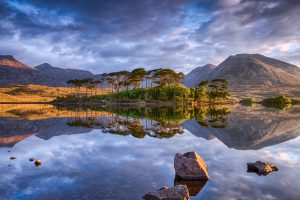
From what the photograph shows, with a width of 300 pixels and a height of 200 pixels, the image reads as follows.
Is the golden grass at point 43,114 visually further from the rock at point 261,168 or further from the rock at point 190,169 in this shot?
the rock at point 261,168

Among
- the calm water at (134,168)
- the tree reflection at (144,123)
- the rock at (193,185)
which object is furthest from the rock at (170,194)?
the tree reflection at (144,123)

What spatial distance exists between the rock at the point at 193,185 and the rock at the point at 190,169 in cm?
37

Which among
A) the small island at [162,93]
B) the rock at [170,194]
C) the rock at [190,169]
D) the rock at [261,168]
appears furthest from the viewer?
the small island at [162,93]

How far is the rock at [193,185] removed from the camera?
43.4 feet

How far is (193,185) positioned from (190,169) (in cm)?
127

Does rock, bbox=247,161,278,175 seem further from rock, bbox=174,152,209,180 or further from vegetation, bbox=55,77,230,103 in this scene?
vegetation, bbox=55,77,230,103

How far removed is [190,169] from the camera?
1533 centimetres

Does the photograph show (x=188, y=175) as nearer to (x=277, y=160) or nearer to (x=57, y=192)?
(x=57, y=192)

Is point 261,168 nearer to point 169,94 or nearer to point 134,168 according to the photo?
point 134,168

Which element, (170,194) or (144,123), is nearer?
(170,194)

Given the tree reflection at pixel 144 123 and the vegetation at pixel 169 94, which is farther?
the vegetation at pixel 169 94

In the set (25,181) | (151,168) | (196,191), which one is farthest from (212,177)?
(25,181)

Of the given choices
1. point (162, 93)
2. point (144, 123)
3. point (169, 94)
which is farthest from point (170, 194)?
point (162, 93)

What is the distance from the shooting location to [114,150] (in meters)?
23.6
